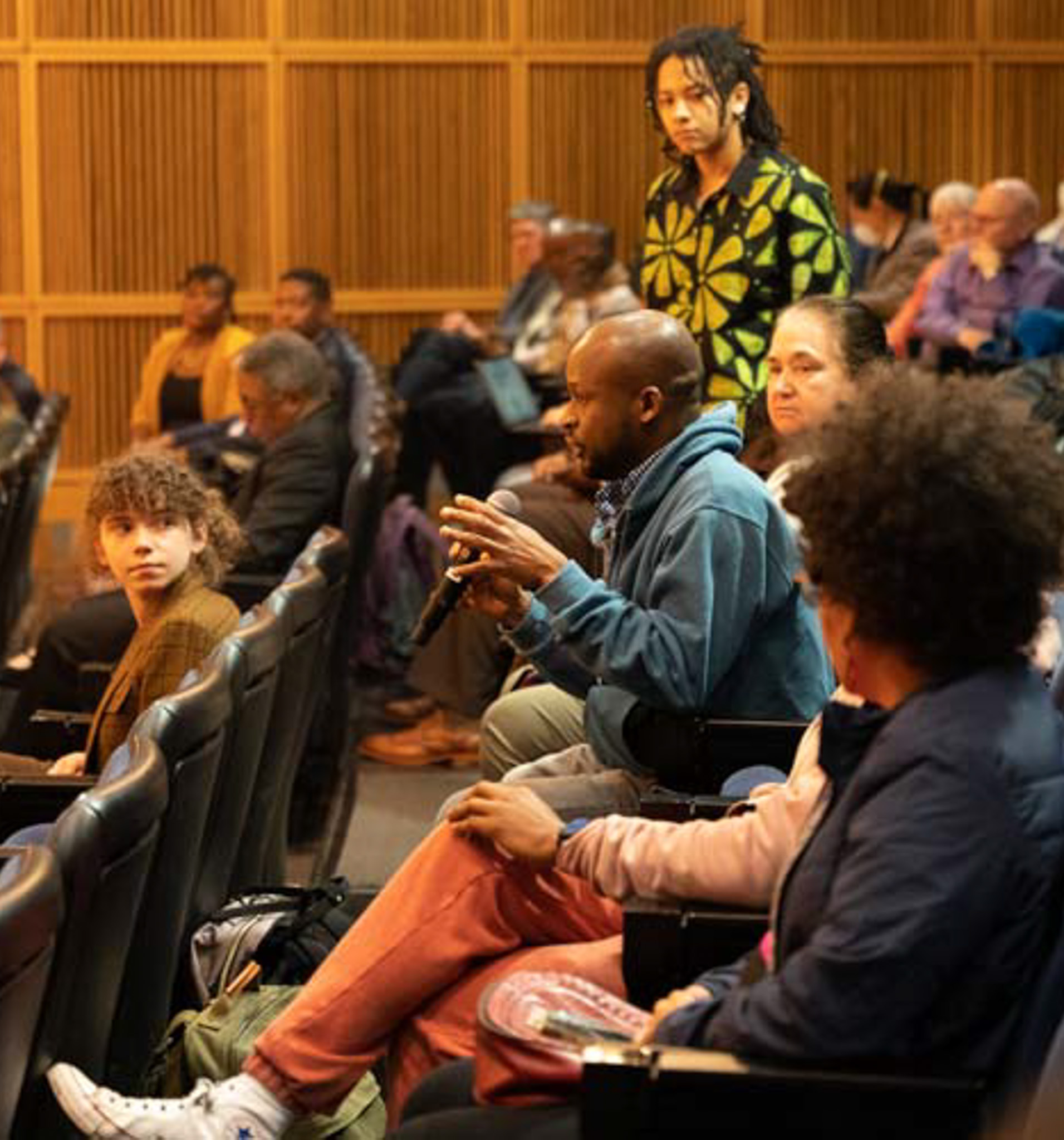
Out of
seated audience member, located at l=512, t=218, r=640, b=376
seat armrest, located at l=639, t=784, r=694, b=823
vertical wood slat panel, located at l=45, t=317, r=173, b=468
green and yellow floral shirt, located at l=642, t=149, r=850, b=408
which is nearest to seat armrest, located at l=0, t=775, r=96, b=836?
seat armrest, located at l=639, t=784, r=694, b=823

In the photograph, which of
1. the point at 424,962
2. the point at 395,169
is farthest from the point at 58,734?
the point at 395,169

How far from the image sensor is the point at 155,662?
14.5 ft

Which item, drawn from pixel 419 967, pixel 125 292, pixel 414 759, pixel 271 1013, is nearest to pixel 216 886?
pixel 271 1013

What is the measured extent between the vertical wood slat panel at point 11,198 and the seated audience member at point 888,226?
3.58 meters

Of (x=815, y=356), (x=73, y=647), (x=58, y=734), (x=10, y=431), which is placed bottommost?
(x=73, y=647)

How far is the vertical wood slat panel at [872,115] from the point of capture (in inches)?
441

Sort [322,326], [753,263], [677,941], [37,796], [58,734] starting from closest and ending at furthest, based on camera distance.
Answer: [677,941]
[37,796]
[58,734]
[753,263]
[322,326]

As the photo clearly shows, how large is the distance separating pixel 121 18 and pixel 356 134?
3.65 feet

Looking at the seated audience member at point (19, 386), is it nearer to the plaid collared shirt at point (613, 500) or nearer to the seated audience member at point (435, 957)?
the plaid collared shirt at point (613, 500)

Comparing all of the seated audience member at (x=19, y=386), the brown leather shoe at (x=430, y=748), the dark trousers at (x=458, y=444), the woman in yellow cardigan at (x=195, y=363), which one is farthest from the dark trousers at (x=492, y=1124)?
the seated audience member at (x=19, y=386)

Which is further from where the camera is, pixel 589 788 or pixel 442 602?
pixel 589 788

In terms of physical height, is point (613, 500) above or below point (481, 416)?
above

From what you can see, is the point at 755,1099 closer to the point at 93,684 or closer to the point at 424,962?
the point at 424,962

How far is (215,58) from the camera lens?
435 inches
